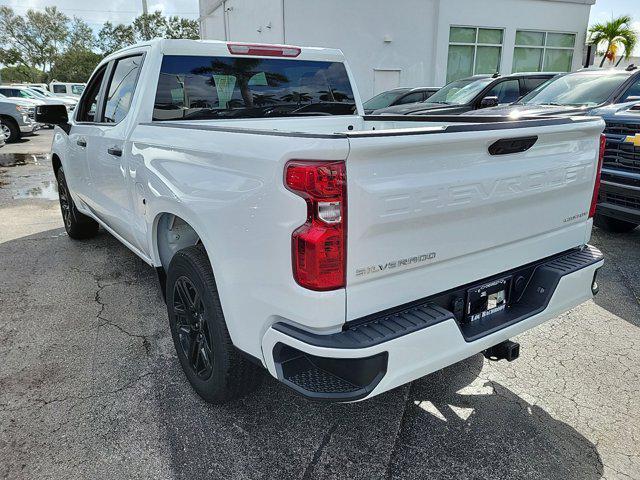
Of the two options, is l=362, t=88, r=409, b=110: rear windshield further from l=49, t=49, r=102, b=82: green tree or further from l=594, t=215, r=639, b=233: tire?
l=49, t=49, r=102, b=82: green tree

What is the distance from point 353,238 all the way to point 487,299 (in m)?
0.96

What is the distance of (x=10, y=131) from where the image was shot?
1722 cm

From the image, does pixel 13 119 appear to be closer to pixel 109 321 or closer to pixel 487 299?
pixel 109 321

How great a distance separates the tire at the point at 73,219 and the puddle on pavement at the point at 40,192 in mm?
3051

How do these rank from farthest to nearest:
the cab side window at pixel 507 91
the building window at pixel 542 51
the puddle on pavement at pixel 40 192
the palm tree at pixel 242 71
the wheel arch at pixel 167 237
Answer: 1. the building window at pixel 542 51
2. the cab side window at pixel 507 91
3. the puddle on pavement at pixel 40 192
4. the palm tree at pixel 242 71
5. the wheel arch at pixel 167 237

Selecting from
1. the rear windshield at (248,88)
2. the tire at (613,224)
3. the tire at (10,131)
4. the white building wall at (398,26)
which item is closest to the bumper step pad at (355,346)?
the rear windshield at (248,88)

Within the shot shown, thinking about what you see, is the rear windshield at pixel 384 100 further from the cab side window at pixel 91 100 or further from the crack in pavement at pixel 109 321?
the crack in pavement at pixel 109 321

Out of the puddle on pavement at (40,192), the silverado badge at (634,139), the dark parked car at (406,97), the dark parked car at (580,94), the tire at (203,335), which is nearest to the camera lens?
the tire at (203,335)

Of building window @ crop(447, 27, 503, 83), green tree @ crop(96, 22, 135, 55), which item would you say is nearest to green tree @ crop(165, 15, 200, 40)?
green tree @ crop(96, 22, 135, 55)

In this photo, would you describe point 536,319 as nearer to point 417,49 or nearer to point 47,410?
point 47,410

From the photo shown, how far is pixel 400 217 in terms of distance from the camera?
78.7 inches

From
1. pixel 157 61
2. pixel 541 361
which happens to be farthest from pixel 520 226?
pixel 157 61

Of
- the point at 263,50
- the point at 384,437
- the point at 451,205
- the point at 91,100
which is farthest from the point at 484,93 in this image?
the point at 384,437

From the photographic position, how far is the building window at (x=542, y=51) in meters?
20.8
